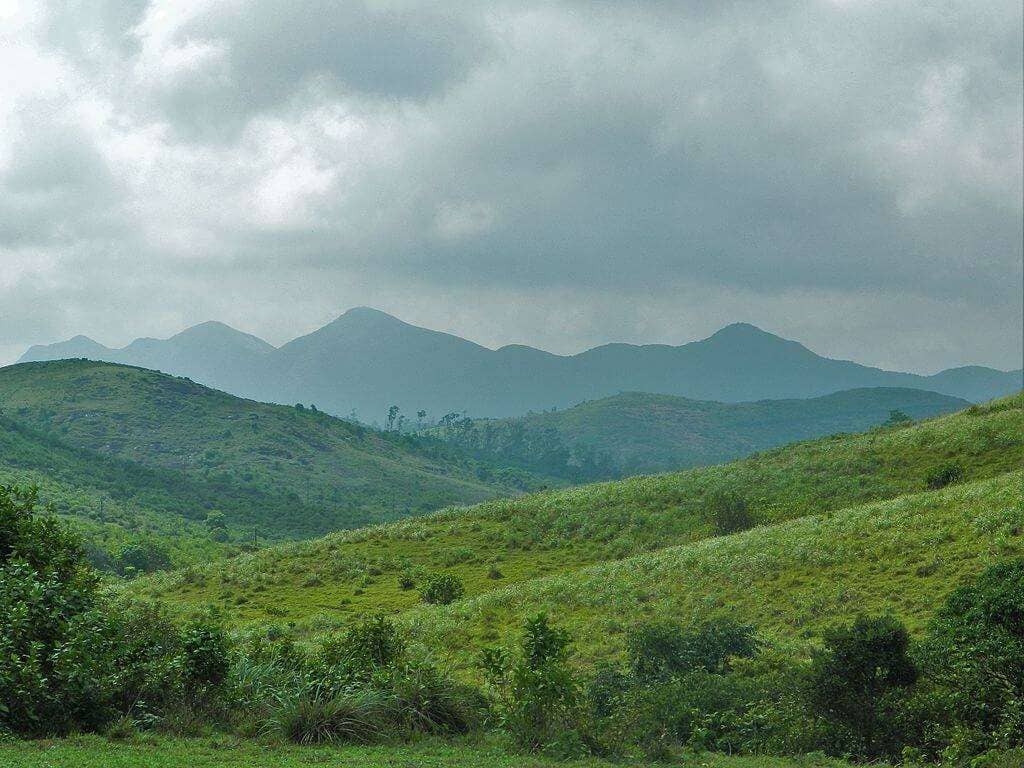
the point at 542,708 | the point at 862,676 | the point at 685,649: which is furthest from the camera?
the point at 685,649

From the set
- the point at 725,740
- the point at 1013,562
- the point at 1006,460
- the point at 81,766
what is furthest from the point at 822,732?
the point at 1006,460

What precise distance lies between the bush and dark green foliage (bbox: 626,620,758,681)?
1807 centimetres

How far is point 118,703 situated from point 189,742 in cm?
153

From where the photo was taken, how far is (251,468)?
520 ft

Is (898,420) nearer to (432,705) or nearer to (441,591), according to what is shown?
(441,591)

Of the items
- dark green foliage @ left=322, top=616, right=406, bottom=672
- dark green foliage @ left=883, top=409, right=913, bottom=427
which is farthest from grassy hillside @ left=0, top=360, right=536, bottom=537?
dark green foliage @ left=322, top=616, right=406, bottom=672

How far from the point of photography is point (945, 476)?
136ft

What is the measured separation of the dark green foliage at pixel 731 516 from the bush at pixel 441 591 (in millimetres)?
14678

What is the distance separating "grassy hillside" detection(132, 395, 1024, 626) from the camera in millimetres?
41688

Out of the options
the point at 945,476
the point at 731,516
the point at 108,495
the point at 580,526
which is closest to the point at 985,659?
the point at 945,476

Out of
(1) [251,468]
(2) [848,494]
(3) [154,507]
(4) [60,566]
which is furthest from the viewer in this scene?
(1) [251,468]

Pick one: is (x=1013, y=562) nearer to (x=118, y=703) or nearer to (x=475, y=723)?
(x=475, y=723)

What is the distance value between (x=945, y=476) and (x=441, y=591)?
980 inches

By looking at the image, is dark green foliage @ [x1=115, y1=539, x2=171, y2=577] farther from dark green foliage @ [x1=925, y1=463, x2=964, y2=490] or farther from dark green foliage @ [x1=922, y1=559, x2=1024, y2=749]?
dark green foliage @ [x1=922, y1=559, x2=1024, y2=749]
